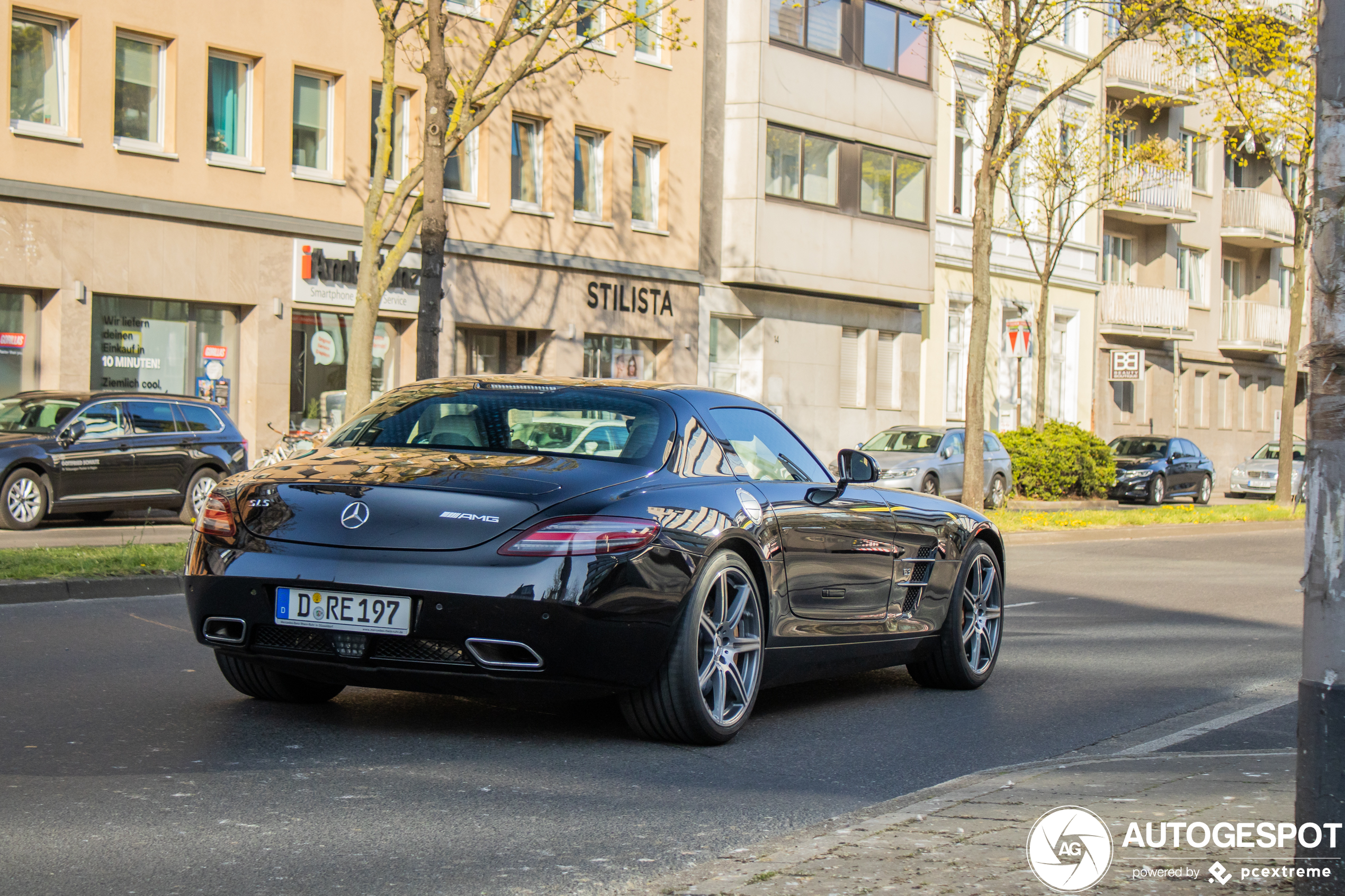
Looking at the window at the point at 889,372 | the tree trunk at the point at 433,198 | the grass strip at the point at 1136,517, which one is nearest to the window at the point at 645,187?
the window at the point at 889,372

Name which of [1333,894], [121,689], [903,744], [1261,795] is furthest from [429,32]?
[1333,894]

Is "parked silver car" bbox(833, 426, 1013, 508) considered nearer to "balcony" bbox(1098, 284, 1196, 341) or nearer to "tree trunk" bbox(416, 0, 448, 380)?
"tree trunk" bbox(416, 0, 448, 380)

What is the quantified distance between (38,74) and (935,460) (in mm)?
16151

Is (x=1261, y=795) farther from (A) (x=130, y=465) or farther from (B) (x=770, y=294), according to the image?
(B) (x=770, y=294)

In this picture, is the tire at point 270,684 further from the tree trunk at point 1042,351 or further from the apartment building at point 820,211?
the tree trunk at point 1042,351

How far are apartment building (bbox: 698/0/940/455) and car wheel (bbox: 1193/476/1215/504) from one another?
24.1 ft

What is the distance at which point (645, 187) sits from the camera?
3303cm

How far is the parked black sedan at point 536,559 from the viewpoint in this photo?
6.00 metres

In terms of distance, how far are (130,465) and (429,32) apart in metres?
6.51

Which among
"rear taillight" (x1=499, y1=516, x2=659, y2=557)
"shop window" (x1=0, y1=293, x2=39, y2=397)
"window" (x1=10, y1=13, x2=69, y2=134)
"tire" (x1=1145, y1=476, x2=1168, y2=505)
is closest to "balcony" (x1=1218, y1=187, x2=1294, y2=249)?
"tire" (x1=1145, y1=476, x2=1168, y2=505)

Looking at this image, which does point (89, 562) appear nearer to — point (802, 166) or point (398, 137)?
point (398, 137)

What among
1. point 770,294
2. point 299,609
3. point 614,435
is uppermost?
point 770,294

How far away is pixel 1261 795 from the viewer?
5.50 metres

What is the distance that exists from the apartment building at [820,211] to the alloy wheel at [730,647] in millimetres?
26456
